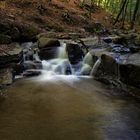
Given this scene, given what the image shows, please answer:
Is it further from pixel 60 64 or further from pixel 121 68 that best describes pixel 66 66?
pixel 121 68

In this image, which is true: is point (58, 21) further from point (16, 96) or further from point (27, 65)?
point (16, 96)

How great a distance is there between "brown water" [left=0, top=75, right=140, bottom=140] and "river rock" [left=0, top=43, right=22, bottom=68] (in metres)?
1.25

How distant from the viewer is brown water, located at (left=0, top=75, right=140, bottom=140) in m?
7.06

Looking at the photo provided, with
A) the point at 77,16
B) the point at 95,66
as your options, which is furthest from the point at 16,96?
the point at 77,16

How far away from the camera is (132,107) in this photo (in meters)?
8.91

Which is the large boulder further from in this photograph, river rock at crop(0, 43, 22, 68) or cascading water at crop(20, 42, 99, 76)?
river rock at crop(0, 43, 22, 68)

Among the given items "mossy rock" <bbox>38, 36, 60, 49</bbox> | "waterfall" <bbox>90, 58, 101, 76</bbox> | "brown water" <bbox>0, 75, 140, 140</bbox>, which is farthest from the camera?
"mossy rock" <bbox>38, 36, 60, 49</bbox>

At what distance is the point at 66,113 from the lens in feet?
27.0

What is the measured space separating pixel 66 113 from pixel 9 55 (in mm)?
4752

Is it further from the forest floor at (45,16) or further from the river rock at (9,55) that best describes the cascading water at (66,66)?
the forest floor at (45,16)

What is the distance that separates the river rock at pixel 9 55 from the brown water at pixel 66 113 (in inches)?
49.2

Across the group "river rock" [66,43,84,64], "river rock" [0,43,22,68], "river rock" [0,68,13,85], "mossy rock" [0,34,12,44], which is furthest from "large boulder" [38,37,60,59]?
"river rock" [0,68,13,85]

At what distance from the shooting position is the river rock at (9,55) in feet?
39.1

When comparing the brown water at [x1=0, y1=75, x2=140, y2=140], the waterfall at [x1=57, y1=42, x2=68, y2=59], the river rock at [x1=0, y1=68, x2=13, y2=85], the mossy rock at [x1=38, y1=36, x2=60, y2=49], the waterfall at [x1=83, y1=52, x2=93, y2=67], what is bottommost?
the brown water at [x1=0, y1=75, x2=140, y2=140]
